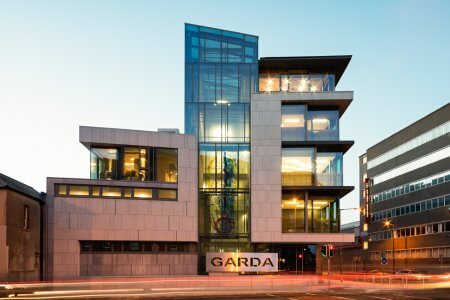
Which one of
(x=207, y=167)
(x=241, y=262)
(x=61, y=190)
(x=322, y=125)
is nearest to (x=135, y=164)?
(x=61, y=190)

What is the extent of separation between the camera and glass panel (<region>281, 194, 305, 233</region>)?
184ft

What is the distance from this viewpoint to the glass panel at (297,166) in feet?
181

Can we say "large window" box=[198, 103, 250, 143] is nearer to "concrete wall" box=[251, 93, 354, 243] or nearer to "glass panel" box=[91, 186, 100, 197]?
"concrete wall" box=[251, 93, 354, 243]

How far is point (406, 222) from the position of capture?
108m

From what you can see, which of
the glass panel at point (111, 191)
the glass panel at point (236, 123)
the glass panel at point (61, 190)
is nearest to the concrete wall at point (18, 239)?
the glass panel at point (61, 190)

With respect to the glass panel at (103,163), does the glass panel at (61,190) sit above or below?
below

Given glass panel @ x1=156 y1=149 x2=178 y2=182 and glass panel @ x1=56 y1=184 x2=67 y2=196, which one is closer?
glass panel @ x1=56 y1=184 x2=67 y2=196

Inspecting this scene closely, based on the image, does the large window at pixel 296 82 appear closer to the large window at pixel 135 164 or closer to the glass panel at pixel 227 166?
the glass panel at pixel 227 166

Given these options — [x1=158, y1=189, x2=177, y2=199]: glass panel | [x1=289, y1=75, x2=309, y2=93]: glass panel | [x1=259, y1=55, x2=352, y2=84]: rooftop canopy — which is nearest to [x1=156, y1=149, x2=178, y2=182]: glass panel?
[x1=158, y1=189, x2=177, y2=199]: glass panel

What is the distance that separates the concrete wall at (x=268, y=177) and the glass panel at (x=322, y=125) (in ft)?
10.5

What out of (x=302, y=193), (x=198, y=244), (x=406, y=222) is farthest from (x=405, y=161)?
(x=198, y=244)

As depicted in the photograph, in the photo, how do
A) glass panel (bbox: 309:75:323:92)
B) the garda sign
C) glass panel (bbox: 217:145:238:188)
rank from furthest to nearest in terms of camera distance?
glass panel (bbox: 309:75:323:92)
glass panel (bbox: 217:145:238:188)
the garda sign

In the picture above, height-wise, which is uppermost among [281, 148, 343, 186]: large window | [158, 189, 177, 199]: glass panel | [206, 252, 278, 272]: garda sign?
[281, 148, 343, 186]: large window

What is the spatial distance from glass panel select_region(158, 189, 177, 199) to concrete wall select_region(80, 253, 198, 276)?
509 centimetres
